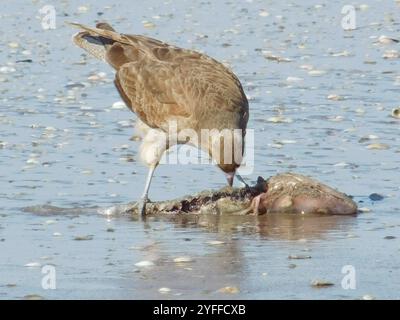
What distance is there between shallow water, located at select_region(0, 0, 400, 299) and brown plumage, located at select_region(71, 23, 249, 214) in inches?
24.9

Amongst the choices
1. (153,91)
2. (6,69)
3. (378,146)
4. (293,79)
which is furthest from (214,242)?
(6,69)

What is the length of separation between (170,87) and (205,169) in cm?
115

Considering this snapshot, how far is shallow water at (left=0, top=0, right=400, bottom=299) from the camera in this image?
951 centimetres

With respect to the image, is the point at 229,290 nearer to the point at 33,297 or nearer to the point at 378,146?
the point at 33,297

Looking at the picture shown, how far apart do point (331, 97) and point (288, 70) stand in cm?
232

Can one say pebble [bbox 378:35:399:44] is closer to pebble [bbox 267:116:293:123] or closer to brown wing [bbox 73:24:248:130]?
pebble [bbox 267:116:293:123]

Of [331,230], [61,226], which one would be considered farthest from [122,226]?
[331,230]

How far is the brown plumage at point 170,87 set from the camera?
39.4ft

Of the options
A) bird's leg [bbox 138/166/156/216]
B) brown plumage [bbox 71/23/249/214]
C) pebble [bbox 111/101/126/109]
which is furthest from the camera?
pebble [bbox 111/101/126/109]

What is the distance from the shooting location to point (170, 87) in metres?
12.6

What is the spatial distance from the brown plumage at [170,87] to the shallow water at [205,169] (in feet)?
2.08

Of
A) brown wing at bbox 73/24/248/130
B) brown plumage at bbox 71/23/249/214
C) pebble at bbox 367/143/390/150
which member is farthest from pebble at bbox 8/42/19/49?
pebble at bbox 367/143/390/150

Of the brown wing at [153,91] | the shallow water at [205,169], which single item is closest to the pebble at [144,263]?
the shallow water at [205,169]
